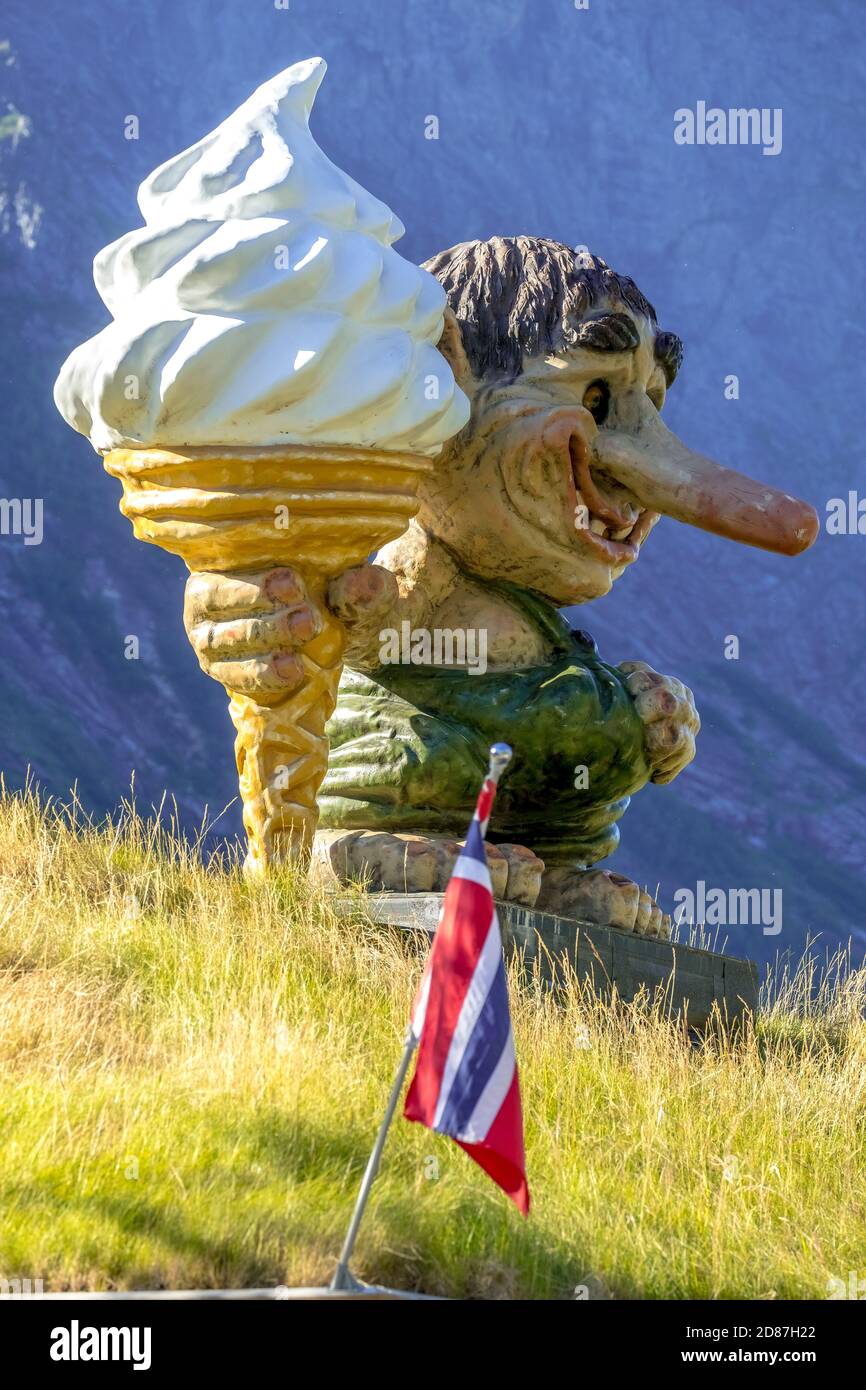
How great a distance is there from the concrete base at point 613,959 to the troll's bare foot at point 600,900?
172 mm

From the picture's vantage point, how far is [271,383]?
5340 mm

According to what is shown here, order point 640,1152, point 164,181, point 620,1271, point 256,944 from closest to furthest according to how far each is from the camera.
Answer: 1. point 620,1271
2. point 640,1152
3. point 256,944
4. point 164,181

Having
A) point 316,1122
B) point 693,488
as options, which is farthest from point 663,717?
point 316,1122

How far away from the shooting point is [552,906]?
6.21 metres

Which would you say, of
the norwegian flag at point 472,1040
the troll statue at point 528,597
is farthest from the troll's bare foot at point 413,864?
the norwegian flag at point 472,1040

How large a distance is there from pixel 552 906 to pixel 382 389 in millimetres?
1683

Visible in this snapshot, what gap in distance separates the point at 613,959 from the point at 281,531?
5.00ft

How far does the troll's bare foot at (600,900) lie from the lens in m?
6.17

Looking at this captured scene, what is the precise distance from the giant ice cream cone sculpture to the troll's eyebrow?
1.82 feet

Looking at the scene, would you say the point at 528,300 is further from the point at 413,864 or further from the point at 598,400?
the point at 413,864

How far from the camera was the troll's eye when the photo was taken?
6.25 m
